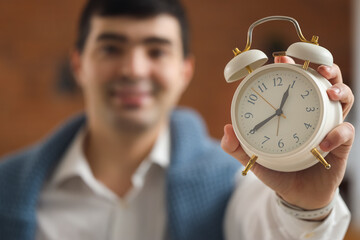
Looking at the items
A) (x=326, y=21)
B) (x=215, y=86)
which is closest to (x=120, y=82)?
(x=215, y=86)

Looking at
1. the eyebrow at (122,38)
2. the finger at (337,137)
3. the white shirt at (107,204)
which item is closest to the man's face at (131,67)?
the eyebrow at (122,38)

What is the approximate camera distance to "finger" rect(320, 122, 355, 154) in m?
0.52

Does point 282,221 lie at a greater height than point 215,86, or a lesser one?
greater

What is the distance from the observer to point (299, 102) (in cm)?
54

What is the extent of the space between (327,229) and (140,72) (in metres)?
0.62

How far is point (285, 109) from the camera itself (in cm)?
54

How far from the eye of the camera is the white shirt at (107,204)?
1.03 meters

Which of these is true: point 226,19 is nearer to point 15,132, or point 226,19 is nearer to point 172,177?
point 15,132

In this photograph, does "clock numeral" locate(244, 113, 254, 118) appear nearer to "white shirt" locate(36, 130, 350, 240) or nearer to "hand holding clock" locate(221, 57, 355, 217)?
"hand holding clock" locate(221, 57, 355, 217)

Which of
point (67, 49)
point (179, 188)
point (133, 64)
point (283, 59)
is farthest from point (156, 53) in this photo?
point (67, 49)

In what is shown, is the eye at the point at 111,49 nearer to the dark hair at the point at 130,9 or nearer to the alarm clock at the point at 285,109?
the dark hair at the point at 130,9

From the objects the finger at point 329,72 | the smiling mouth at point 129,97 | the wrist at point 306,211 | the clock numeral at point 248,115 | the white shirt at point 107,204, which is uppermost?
the finger at point 329,72

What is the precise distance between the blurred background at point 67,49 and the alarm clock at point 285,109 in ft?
7.56

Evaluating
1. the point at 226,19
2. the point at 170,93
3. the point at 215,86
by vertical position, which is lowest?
the point at 215,86
